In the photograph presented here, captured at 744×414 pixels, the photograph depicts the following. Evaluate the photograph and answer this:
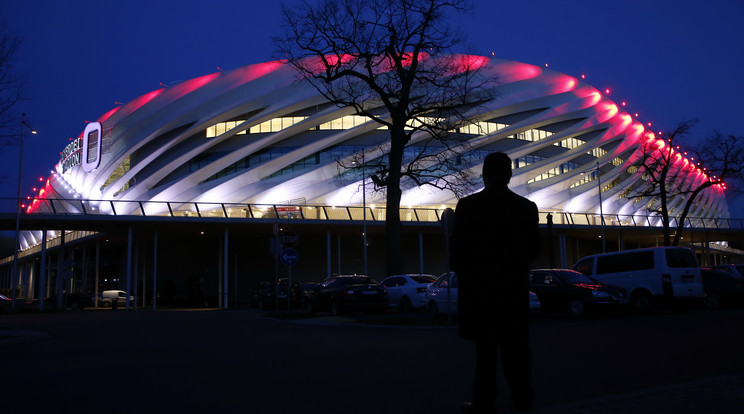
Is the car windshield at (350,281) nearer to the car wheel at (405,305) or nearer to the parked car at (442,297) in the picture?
the car wheel at (405,305)

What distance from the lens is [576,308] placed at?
1834 centimetres

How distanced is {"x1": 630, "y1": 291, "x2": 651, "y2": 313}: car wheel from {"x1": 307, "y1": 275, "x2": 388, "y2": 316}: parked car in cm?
778

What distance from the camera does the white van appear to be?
1969 cm

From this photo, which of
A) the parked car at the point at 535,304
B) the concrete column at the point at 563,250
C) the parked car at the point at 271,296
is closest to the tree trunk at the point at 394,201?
the parked car at the point at 271,296

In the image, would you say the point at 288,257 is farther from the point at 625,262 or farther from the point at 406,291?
the point at 625,262

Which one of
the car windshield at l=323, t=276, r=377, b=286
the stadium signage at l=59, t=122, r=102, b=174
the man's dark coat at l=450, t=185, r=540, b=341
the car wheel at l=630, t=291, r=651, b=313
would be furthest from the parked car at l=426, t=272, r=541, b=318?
the stadium signage at l=59, t=122, r=102, b=174

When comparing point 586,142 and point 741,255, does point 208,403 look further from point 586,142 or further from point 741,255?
point 741,255

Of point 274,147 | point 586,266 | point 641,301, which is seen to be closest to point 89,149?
point 274,147

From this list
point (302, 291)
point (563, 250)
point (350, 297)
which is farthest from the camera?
point (563, 250)

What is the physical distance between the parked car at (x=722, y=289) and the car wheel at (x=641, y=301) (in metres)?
3.53

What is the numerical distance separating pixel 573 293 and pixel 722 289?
6759mm

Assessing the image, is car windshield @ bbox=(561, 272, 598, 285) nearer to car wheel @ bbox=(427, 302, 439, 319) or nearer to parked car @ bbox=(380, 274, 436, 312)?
car wheel @ bbox=(427, 302, 439, 319)

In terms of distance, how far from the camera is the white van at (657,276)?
64.6 ft

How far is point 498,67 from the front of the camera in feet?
176
